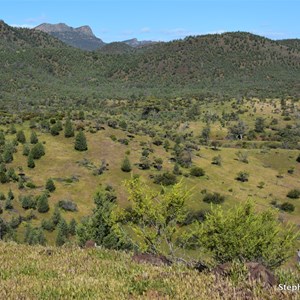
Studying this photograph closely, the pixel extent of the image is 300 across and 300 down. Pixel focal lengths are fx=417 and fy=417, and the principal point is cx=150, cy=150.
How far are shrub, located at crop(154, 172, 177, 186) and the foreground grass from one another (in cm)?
7431

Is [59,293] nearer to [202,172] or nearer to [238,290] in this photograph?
[238,290]

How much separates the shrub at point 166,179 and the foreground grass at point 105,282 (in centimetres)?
7431

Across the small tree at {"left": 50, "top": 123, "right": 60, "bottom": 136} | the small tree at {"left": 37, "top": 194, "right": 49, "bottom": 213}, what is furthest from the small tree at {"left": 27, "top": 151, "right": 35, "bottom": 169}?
the small tree at {"left": 37, "top": 194, "right": 49, "bottom": 213}

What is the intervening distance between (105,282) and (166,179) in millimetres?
77818

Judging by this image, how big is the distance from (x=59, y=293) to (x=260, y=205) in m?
79.4

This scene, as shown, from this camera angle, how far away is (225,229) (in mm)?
30234

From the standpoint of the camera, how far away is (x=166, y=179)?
86250 mm

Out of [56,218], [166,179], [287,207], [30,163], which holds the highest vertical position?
[30,163]

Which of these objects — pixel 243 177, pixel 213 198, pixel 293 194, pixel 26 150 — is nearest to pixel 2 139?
pixel 26 150

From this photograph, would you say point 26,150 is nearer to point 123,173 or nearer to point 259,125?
point 123,173

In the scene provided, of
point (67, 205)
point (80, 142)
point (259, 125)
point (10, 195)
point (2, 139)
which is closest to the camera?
point (10, 195)

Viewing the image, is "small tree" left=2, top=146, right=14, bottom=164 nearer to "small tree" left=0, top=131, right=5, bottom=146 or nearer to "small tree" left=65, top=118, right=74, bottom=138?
"small tree" left=0, top=131, right=5, bottom=146

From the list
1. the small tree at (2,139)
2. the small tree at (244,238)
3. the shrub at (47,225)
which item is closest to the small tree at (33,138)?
the small tree at (2,139)

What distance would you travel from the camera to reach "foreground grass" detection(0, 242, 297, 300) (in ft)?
24.5
